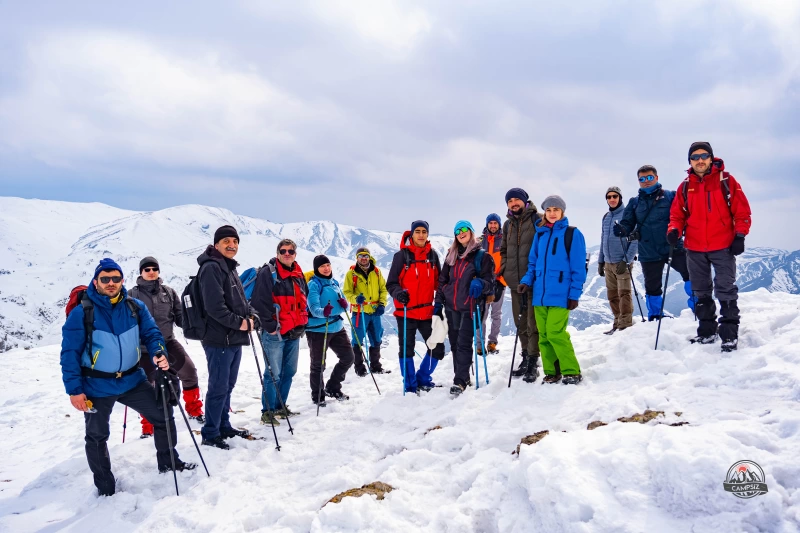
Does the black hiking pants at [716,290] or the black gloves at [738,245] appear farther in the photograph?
the black hiking pants at [716,290]

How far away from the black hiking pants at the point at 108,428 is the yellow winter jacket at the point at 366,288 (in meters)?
5.26

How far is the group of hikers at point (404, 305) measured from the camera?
522cm

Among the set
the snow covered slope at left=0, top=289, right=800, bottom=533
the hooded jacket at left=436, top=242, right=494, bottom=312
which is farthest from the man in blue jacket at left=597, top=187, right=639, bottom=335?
the hooded jacket at left=436, top=242, right=494, bottom=312

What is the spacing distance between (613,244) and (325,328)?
6504mm

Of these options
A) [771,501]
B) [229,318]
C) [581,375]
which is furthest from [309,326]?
[771,501]

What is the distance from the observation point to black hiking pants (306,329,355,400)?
8203 mm

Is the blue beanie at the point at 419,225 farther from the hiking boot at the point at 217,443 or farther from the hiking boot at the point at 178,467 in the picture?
the hiking boot at the point at 178,467

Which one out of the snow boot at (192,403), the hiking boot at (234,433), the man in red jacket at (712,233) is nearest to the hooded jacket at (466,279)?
the man in red jacket at (712,233)

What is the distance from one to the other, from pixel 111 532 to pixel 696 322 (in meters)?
8.87

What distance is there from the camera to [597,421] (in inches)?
190

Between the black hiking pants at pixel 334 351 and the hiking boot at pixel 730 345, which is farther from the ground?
the hiking boot at pixel 730 345

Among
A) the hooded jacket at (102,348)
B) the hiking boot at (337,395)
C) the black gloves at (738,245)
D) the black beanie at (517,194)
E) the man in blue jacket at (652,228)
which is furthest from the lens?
the hiking boot at (337,395)

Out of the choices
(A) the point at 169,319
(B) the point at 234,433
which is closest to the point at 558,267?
(B) the point at 234,433

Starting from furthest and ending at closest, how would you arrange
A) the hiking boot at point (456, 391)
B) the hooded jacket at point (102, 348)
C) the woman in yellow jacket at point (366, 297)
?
the woman in yellow jacket at point (366, 297) < the hiking boot at point (456, 391) < the hooded jacket at point (102, 348)
